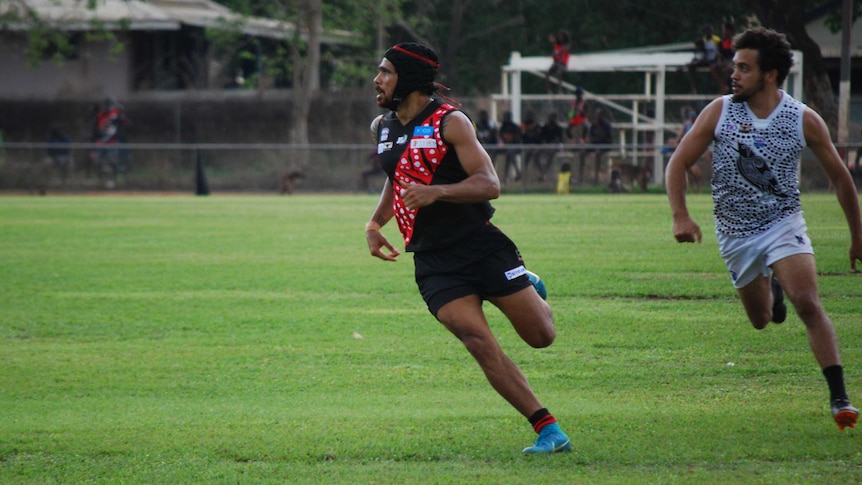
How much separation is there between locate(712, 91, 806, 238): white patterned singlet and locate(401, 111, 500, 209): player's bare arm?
1412 millimetres

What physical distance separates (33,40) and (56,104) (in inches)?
117

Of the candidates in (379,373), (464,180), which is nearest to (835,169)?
(464,180)

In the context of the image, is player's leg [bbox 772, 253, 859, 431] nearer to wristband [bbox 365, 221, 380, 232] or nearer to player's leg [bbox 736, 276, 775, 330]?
player's leg [bbox 736, 276, 775, 330]

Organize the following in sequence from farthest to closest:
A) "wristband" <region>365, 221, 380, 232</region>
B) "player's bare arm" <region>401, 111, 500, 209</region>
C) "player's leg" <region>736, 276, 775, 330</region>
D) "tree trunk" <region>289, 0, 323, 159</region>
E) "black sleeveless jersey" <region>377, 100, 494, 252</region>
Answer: "tree trunk" <region>289, 0, 323, 159</region>, "player's leg" <region>736, 276, 775, 330</region>, "wristband" <region>365, 221, 380, 232</region>, "black sleeveless jersey" <region>377, 100, 494, 252</region>, "player's bare arm" <region>401, 111, 500, 209</region>

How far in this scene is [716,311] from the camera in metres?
9.66

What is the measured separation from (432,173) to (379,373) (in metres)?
2.55

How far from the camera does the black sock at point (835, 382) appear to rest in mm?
5492

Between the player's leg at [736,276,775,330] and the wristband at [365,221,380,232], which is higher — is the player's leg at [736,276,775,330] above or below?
below

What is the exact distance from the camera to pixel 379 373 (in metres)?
7.78

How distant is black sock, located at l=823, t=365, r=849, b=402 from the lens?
5.49m

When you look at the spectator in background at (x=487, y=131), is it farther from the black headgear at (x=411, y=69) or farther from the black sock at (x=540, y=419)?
the black sock at (x=540, y=419)

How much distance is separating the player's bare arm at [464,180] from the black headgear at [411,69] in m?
0.24

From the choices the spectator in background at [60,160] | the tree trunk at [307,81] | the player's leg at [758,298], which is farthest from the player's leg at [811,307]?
the tree trunk at [307,81]

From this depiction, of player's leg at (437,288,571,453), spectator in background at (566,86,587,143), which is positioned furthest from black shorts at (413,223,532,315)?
spectator in background at (566,86,587,143)
